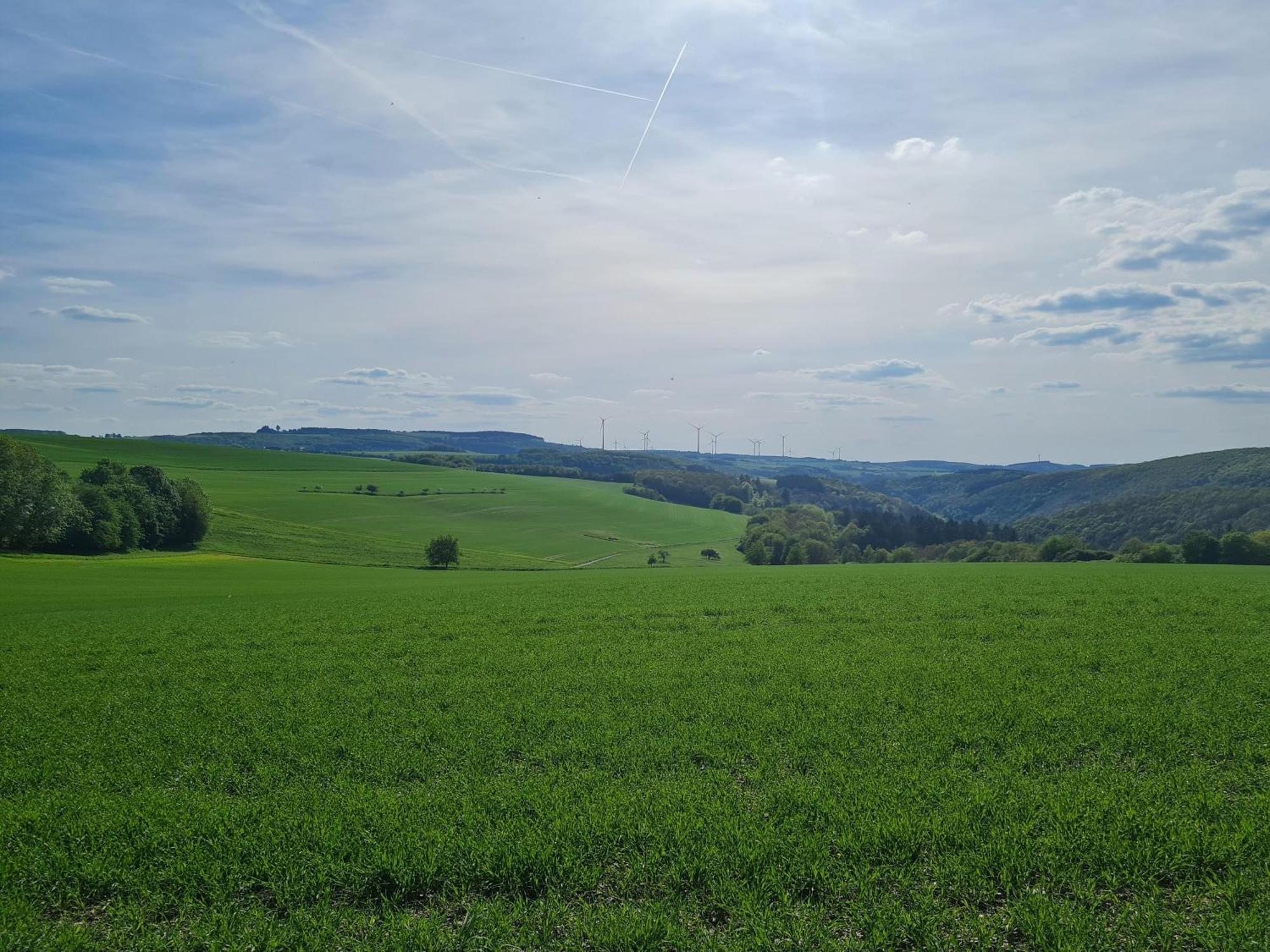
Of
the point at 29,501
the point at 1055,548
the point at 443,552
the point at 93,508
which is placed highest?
the point at 29,501

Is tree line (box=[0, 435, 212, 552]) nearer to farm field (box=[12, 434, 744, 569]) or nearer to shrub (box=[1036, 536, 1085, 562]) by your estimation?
farm field (box=[12, 434, 744, 569])

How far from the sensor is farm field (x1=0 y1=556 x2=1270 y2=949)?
7125 millimetres

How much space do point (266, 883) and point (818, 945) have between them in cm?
563

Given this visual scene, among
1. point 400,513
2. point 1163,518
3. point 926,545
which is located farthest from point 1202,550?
point 1163,518

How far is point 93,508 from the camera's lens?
2798 inches

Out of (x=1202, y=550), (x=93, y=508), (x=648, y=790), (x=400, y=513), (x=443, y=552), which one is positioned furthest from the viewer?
(x=400, y=513)

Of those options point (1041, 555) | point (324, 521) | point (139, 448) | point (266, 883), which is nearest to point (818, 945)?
point (266, 883)

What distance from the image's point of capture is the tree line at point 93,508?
63.3 metres

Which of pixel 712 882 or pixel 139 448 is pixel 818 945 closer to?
pixel 712 882

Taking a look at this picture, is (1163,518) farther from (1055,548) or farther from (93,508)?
(93,508)

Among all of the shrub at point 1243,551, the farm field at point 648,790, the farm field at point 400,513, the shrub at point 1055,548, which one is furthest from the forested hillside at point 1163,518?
the farm field at point 648,790

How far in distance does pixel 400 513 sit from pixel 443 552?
44515 millimetres

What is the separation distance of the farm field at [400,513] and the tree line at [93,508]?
4.36 m

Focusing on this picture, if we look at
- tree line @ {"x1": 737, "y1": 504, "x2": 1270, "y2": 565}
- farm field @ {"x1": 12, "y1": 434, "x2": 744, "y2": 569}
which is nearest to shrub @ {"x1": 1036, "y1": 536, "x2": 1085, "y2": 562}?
tree line @ {"x1": 737, "y1": 504, "x2": 1270, "y2": 565}
